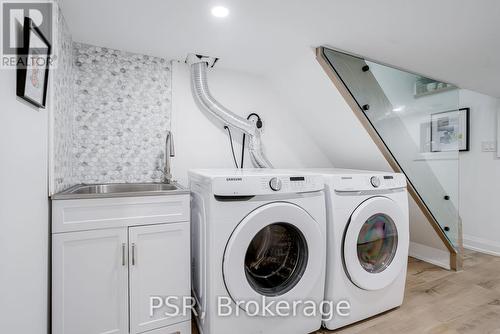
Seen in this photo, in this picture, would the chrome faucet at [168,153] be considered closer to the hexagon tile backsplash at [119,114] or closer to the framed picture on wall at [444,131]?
the hexagon tile backsplash at [119,114]

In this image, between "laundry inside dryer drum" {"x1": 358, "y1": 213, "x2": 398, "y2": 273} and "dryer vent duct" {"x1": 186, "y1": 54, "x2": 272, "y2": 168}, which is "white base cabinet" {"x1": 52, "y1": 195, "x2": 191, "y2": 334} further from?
"laundry inside dryer drum" {"x1": 358, "y1": 213, "x2": 398, "y2": 273}

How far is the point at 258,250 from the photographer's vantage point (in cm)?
152

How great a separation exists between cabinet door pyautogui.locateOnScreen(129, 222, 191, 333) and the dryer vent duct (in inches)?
41.6

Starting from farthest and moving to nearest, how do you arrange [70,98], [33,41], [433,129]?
[433,129]
[70,98]
[33,41]

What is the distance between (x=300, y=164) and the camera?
2.88m

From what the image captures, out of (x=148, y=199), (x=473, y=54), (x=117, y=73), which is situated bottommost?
(x=148, y=199)

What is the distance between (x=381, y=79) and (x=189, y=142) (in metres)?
1.78

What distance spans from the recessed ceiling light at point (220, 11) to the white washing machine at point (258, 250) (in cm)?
95

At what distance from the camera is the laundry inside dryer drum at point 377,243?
1.74 m

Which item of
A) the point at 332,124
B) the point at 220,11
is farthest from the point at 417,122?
the point at 220,11

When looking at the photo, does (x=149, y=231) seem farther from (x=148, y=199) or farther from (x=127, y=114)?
(x=127, y=114)

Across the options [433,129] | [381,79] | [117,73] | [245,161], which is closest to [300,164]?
[245,161]

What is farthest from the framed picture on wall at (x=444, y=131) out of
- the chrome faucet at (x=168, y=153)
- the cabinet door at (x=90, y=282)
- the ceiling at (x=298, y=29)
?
the cabinet door at (x=90, y=282)

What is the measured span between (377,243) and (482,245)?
2.41 m
